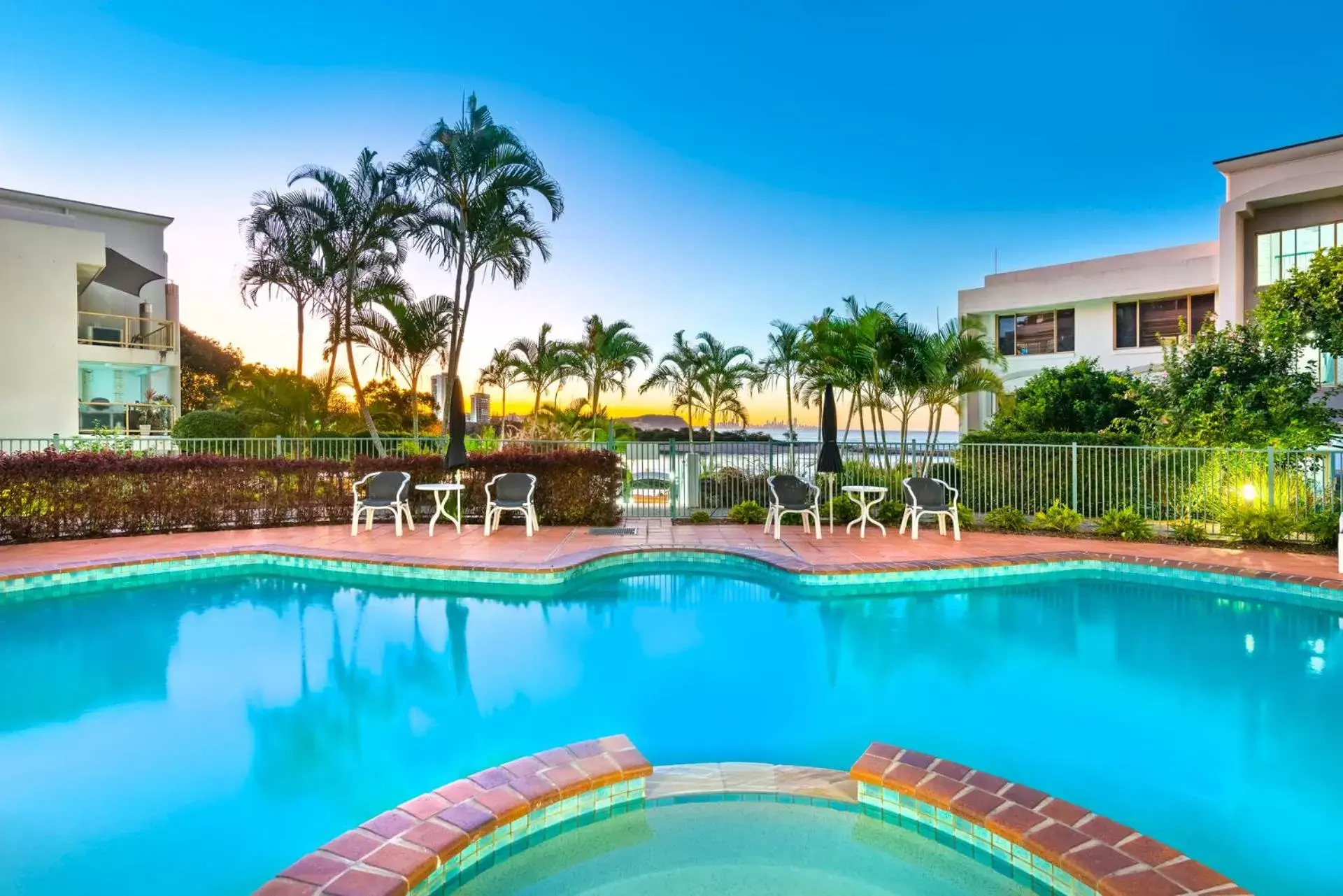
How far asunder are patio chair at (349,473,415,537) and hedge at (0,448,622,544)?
0.72m

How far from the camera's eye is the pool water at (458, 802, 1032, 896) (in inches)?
98.0

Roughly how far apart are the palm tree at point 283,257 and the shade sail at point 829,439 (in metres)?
11.1

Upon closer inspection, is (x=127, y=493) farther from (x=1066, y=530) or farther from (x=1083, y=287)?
(x=1083, y=287)

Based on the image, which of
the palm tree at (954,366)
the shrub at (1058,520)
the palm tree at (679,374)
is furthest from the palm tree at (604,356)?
the shrub at (1058,520)

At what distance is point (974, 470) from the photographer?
1217cm

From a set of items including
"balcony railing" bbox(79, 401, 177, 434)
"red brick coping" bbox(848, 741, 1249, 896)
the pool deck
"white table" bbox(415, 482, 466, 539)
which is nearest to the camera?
"red brick coping" bbox(848, 741, 1249, 896)

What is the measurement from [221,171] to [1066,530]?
1703cm

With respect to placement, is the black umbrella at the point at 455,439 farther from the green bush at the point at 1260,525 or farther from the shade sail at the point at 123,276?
the shade sail at the point at 123,276

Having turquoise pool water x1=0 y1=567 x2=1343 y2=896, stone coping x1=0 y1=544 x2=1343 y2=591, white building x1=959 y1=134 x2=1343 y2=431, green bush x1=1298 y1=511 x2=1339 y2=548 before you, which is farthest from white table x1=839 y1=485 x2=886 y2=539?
white building x1=959 y1=134 x2=1343 y2=431

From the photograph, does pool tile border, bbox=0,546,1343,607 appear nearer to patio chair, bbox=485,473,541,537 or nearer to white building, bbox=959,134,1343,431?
patio chair, bbox=485,473,541,537

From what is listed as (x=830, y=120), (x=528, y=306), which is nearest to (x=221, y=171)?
(x=528, y=306)

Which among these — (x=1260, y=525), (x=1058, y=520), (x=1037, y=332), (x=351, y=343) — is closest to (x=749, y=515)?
(x=1058, y=520)

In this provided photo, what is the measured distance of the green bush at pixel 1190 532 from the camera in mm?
9531

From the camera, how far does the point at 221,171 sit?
1448 cm
